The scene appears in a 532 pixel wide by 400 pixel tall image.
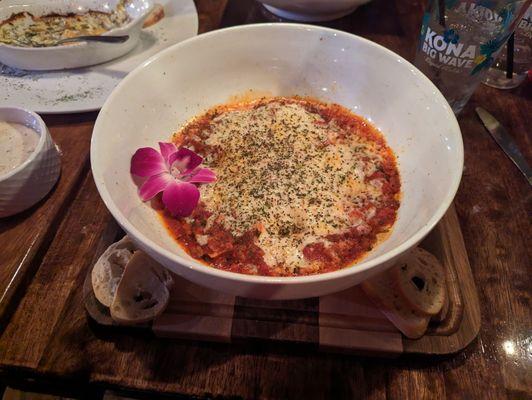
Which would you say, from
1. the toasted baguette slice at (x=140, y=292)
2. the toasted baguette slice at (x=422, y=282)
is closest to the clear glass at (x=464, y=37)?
the toasted baguette slice at (x=422, y=282)

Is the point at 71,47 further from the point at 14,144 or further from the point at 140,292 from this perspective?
the point at 140,292

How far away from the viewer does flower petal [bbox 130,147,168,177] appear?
135 centimetres

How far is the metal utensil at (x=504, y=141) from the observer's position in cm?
168

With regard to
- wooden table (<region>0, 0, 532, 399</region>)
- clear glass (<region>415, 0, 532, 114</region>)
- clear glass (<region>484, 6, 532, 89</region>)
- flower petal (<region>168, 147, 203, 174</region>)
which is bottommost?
wooden table (<region>0, 0, 532, 399</region>)

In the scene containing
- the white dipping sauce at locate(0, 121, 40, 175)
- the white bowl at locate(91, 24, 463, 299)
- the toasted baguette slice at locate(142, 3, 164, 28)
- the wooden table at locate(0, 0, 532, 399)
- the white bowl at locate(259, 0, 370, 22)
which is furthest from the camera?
the toasted baguette slice at locate(142, 3, 164, 28)

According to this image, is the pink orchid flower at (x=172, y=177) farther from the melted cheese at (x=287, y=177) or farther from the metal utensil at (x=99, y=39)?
the metal utensil at (x=99, y=39)

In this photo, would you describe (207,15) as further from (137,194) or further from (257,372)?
(257,372)

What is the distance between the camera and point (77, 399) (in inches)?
55.2

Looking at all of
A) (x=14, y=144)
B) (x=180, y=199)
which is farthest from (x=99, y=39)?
(x=180, y=199)

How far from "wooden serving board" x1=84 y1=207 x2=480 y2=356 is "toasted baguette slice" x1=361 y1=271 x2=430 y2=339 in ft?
0.08

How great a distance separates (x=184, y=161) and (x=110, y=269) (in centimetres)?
44

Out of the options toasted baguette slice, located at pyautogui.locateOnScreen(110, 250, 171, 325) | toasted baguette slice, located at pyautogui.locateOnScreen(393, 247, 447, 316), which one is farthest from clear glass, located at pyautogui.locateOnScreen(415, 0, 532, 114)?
toasted baguette slice, located at pyautogui.locateOnScreen(110, 250, 171, 325)

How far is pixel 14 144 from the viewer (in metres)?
1.60

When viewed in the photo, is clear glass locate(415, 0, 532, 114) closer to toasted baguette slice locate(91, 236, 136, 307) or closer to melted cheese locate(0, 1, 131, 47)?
toasted baguette slice locate(91, 236, 136, 307)
